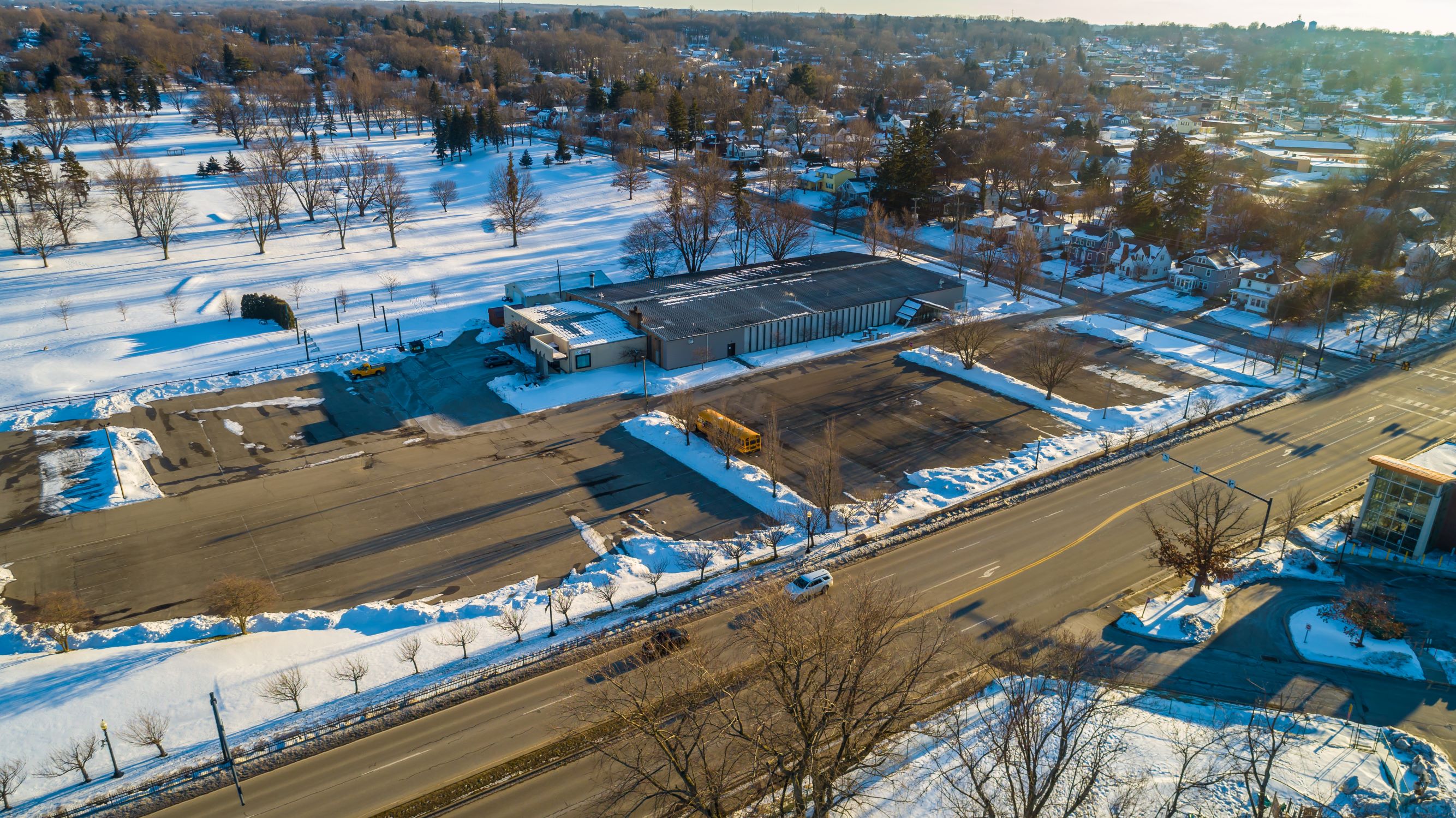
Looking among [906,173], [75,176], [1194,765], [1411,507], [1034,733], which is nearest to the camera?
[1034,733]

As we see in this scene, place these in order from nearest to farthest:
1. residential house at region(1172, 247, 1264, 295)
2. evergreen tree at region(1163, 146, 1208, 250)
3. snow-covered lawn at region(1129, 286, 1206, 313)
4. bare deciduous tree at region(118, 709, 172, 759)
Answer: bare deciduous tree at region(118, 709, 172, 759) < snow-covered lawn at region(1129, 286, 1206, 313) < residential house at region(1172, 247, 1264, 295) < evergreen tree at region(1163, 146, 1208, 250)

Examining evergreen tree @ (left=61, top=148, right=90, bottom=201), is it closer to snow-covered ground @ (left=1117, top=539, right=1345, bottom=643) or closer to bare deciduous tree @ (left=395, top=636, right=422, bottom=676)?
bare deciduous tree @ (left=395, top=636, right=422, bottom=676)

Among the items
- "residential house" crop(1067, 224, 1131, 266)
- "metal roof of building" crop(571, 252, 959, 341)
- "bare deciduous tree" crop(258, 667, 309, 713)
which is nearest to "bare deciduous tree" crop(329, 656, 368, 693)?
"bare deciduous tree" crop(258, 667, 309, 713)

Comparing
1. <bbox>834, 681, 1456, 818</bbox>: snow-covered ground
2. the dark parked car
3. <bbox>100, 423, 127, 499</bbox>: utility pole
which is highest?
the dark parked car

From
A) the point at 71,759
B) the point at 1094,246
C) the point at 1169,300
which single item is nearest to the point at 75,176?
the point at 71,759

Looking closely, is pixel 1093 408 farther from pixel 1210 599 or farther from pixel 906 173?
pixel 906 173

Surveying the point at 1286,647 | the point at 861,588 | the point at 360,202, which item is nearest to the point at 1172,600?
the point at 1286,647

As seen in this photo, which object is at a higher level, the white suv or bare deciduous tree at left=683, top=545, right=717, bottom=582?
the white suv
